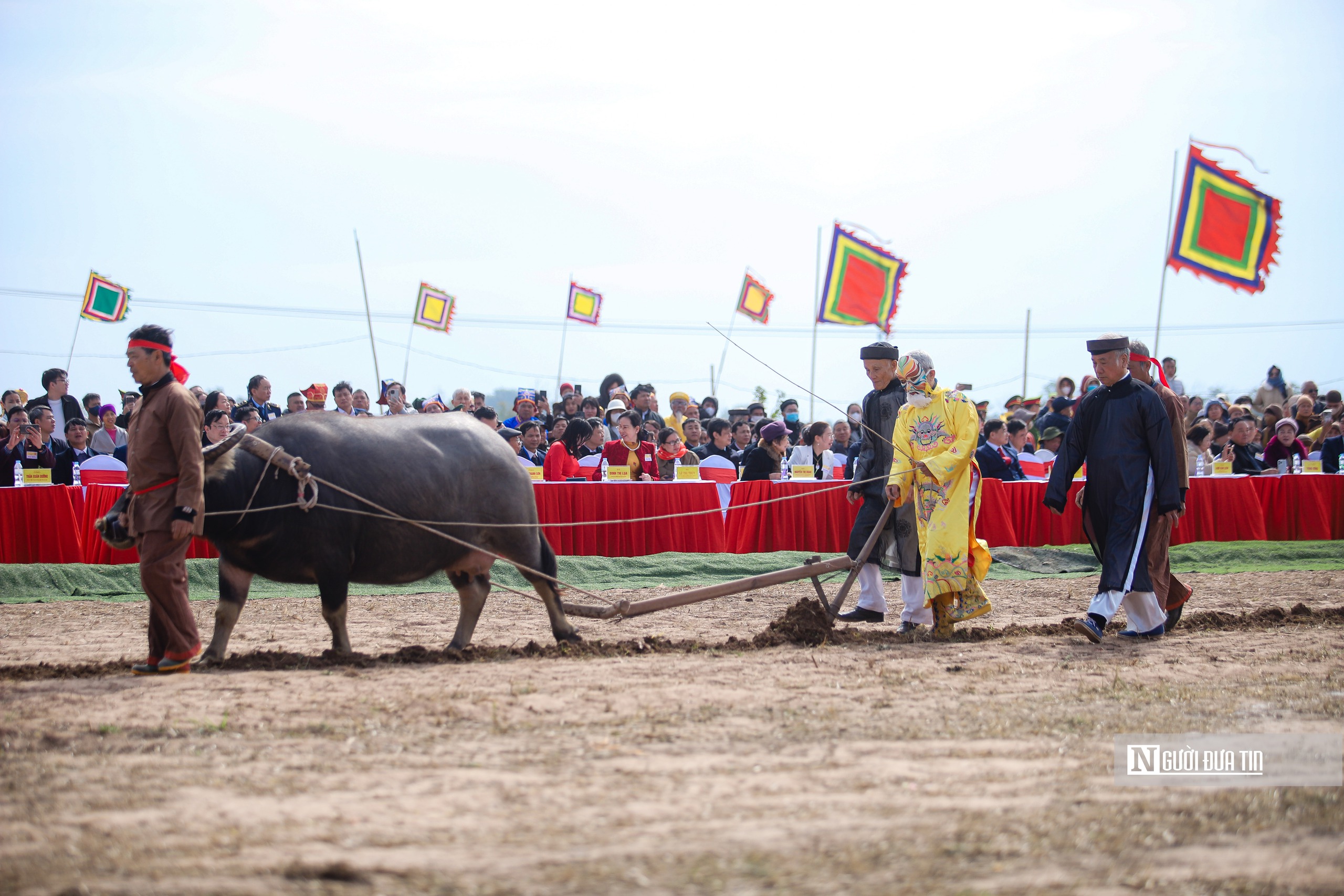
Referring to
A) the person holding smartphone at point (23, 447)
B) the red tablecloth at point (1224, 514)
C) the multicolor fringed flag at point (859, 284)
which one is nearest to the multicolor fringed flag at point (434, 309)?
the multicolor fringed flag at point (859, 284)

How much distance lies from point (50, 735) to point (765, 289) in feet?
62.6

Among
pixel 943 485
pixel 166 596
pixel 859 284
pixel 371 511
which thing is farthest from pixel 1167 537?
pixel 859 284

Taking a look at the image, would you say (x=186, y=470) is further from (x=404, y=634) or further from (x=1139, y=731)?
(x=1139, y=731)

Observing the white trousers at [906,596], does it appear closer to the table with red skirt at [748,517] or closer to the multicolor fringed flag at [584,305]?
the table with red skirt at [748,517]

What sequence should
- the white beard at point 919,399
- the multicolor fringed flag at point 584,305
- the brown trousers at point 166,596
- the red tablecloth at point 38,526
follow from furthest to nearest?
the multicolor fringed flag at point 584,305, the red tablecloth at point 38,526, the white beard at point 919,399, the brown trousers at point 166,596

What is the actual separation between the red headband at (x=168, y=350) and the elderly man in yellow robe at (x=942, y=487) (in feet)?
15.0

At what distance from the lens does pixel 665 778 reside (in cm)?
389

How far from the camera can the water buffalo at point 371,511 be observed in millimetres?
6262

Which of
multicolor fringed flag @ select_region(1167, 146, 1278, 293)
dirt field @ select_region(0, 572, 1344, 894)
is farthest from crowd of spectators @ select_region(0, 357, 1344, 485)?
dirt field @ select_region(0, 572, 1344, 894)

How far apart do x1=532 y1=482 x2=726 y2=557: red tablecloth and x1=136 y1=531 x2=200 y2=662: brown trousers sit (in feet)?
16.6

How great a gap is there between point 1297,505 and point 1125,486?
7.14 metres

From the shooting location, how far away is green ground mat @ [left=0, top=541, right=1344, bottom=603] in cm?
969

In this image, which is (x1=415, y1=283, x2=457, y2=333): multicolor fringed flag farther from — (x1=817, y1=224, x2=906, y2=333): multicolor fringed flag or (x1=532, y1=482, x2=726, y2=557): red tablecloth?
(x1=532, y1=482, x2=726, y2=557): red tablecloth

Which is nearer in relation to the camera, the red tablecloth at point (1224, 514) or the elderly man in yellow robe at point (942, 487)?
the elderly man in yellow robe at point (942, 487)
